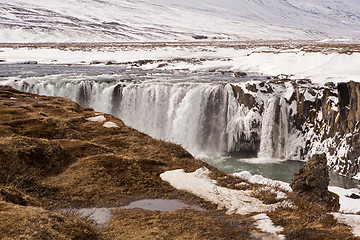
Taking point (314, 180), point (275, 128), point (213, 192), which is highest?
point (213, 192)

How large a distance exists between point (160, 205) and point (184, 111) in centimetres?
2206

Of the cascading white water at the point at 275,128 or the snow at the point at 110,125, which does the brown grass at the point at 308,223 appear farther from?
the cascading white water at the point at 275,128

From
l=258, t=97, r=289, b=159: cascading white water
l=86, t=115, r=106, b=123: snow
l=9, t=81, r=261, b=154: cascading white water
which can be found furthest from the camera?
l=9, t=81, r=261, b=154: cascading white water

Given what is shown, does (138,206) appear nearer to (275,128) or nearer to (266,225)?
(266,225)

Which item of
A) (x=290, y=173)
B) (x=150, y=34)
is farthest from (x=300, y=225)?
(x=150, y=34)

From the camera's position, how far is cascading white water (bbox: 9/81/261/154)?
31312 millimetres

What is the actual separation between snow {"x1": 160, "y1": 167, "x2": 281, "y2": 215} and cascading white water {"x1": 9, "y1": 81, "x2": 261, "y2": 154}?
18.1m

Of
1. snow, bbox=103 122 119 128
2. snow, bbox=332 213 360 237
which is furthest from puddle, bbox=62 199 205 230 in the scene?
snow, bbox=103 122 119 128

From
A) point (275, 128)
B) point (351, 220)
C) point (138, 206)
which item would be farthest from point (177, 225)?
point (275, 128)

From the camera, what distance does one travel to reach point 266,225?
8625 mm

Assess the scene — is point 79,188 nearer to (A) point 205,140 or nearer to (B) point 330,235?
(B) point 330,235

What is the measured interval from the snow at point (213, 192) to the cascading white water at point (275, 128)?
725 inches

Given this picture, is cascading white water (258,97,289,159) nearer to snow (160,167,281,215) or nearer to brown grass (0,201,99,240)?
snow (160,167,281,215)

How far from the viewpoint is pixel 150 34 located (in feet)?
599
